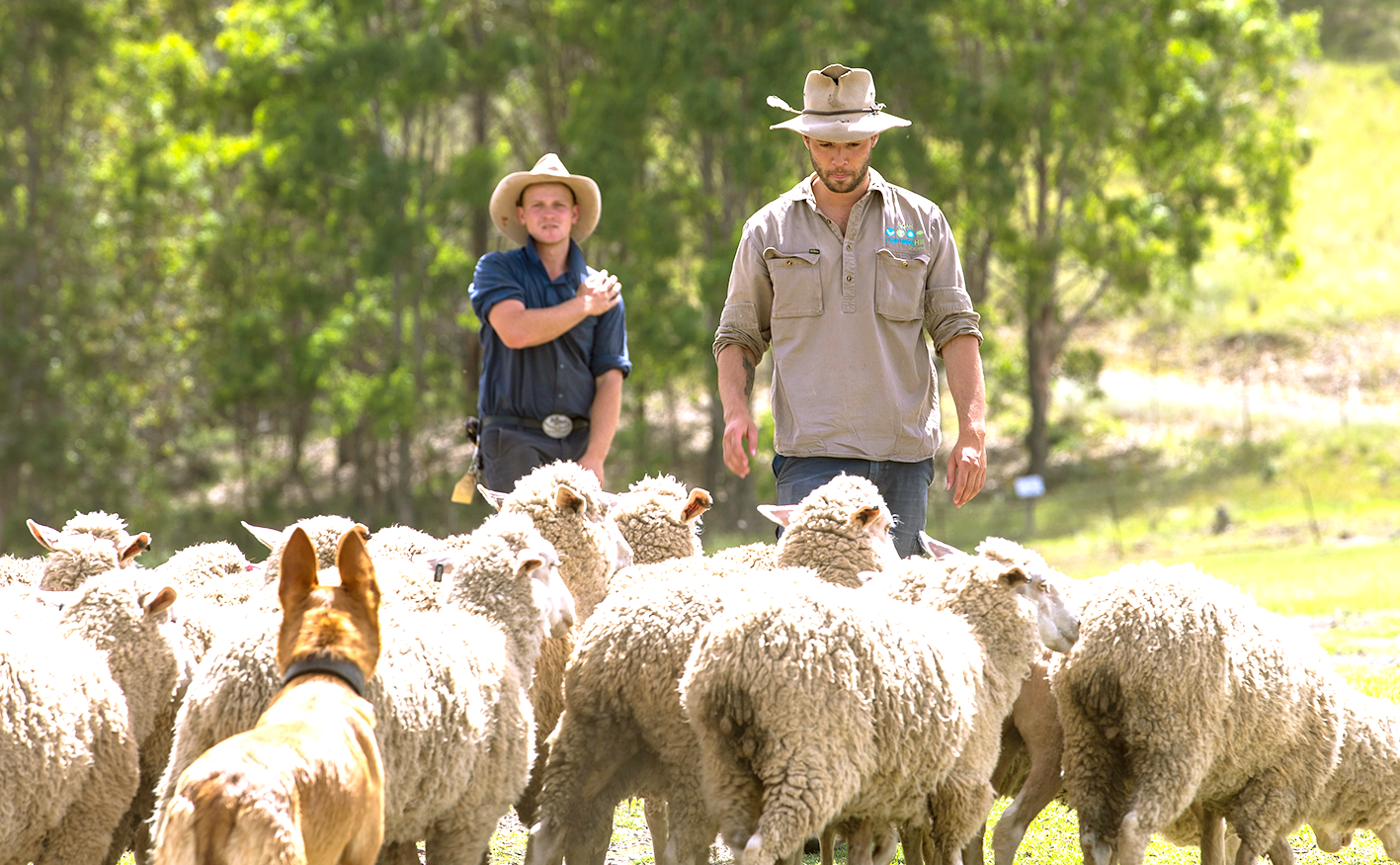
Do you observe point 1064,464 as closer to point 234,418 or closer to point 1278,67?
point 1278,67

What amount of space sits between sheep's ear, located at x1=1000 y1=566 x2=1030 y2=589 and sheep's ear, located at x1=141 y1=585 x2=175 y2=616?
9.19ft

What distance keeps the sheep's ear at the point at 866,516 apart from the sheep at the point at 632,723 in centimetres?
43

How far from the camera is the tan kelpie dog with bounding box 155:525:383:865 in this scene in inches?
113

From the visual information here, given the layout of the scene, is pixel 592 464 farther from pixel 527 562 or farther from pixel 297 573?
pixel 297 573

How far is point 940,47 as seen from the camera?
24.7 meters

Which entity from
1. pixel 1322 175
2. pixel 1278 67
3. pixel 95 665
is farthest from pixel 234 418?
pixel 1322 175

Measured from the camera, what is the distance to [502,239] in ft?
76.4

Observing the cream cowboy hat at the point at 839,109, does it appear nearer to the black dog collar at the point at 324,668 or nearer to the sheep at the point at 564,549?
the sheep at the point at 564,549

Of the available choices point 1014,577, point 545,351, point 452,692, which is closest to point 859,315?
point 1014,577

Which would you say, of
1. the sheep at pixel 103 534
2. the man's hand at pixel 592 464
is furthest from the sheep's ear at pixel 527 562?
the man's hand at pixel 592 464

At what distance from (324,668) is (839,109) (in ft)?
10.9

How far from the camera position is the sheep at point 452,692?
3.81m

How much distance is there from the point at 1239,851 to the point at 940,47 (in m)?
21.6

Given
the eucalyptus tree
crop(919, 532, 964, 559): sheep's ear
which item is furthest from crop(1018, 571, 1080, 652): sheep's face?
the eucalyptus tree
